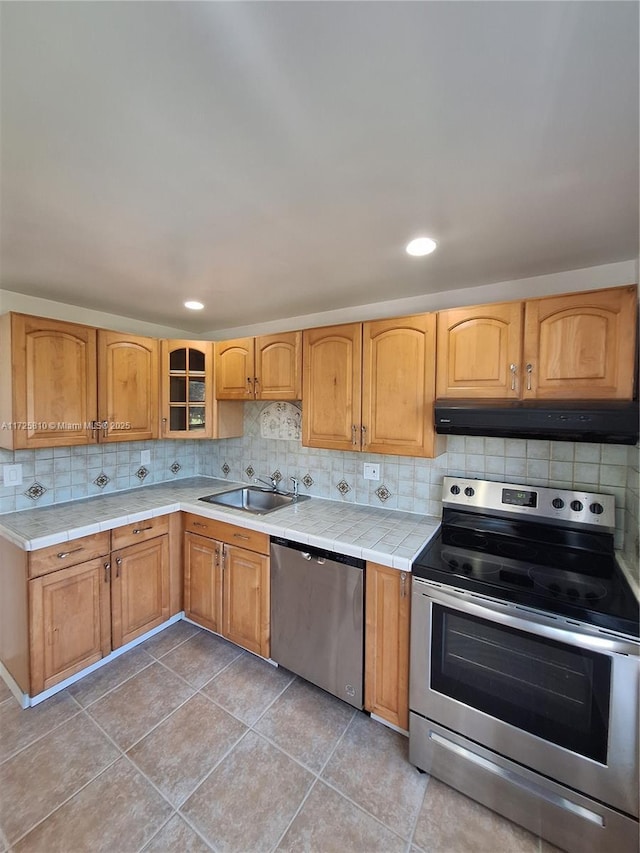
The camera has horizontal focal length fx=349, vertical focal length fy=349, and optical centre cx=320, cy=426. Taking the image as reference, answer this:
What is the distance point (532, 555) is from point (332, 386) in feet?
4.53

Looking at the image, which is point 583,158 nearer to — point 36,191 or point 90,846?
point 36,191

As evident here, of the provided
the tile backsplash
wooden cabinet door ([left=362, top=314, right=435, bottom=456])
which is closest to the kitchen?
the tile backsplash

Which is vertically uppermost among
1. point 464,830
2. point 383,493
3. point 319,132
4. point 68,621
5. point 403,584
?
point 319,132

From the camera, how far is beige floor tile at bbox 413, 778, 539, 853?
128 centimetres

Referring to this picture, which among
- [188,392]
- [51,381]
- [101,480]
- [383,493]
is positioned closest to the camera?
[51,381]

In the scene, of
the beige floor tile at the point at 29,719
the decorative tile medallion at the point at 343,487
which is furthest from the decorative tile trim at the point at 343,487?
the beige floor tile at the point at 29,719

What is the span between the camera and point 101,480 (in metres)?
2.66

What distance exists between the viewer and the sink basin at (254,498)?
2.75 m

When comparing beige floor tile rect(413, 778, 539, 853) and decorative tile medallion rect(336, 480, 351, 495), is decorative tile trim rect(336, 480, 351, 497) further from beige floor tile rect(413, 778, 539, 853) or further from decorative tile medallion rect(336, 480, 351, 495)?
beige floor tile rect(413, 778, 539, 853)

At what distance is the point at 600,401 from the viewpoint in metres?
1.49

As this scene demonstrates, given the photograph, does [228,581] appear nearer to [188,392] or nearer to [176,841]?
[176,841]

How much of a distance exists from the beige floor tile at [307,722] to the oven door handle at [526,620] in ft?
2.79

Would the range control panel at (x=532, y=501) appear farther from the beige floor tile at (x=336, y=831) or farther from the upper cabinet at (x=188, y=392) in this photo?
the upper cabinet at (x=188, y=392)

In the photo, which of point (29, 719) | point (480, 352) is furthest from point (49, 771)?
point (480, 352)
